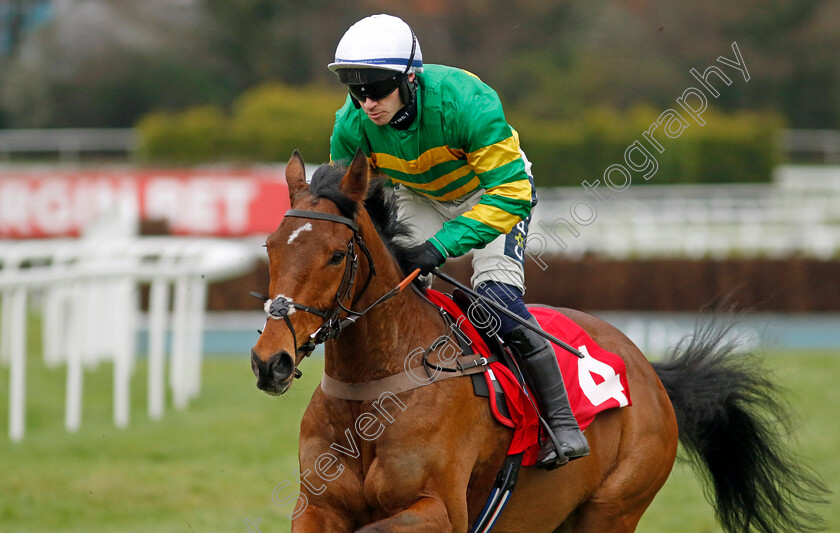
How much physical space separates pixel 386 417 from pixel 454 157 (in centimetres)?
99

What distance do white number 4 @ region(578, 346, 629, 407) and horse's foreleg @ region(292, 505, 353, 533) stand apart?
3.77ft

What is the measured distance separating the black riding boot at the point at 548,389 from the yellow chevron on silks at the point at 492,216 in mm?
410

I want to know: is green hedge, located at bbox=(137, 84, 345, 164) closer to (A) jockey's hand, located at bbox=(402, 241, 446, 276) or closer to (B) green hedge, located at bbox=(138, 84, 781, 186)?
(B) green hedge, located at bbox=(138, 84, 781, 186)

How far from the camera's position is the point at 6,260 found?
9164 mm

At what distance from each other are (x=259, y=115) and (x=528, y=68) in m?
9.82

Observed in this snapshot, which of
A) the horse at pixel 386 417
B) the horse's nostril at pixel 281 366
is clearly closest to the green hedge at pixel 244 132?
the horse at pixel 386 417

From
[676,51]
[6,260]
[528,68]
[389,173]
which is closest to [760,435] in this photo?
[389,173]

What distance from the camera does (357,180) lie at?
3.38m

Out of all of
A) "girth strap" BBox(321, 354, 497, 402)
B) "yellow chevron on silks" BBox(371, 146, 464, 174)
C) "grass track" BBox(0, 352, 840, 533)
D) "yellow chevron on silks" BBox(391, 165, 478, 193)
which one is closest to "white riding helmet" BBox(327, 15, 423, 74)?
"yellow chevron on silks" BBox(371, 146, 464, 174)

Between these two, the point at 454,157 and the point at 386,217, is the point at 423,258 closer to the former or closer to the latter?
the point at 386,217

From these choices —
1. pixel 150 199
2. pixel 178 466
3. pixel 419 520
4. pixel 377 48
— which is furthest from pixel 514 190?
pixel 150 199

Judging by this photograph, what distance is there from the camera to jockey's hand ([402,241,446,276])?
3.64 metres

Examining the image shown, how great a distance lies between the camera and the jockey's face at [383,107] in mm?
3617

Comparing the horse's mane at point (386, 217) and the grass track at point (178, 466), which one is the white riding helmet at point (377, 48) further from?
the grass track at point (178, 466)
